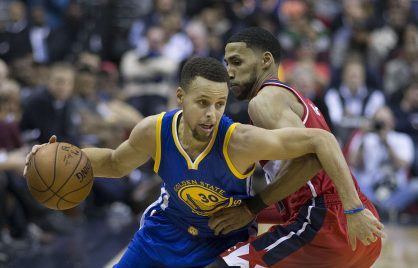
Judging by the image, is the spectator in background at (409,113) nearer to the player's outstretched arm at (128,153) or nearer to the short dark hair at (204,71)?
the player's outstretched arm at (128,153)

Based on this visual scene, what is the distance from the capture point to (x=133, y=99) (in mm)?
9992

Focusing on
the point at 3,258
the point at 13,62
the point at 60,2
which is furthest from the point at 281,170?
the point at 60,2

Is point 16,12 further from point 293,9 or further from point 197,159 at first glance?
point 197,159

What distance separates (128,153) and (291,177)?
2.97 feet

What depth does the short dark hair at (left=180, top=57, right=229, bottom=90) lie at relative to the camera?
381 centimetres

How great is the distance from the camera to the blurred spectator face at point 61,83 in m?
8.37

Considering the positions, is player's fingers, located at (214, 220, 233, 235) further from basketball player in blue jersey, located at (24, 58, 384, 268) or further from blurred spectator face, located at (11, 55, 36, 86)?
blurred spectator face, located at (11, 55, 36, 86)

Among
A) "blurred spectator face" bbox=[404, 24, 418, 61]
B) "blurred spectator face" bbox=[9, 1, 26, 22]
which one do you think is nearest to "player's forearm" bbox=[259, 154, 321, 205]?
"blurred spectator face" bbox=[404, 24, 418, 61]

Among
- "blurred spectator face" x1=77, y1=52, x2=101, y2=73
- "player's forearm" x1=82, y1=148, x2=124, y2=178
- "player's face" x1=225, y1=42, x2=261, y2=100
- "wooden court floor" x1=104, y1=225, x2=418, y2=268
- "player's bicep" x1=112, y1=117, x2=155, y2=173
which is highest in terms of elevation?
"player's face" x1=225, y1=42, x2=261, y2=100

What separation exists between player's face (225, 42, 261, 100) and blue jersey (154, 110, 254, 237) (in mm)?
282

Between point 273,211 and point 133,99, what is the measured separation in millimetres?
5818

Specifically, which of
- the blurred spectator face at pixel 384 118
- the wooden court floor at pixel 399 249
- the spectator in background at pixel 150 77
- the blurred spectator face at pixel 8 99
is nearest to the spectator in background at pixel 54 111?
the blurred spectator face at pixel 8 99

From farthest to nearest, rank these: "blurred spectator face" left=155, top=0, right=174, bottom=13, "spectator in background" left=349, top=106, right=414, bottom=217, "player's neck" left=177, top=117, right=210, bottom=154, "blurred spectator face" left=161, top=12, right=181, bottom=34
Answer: "blurred spectator face" left=155, top=0, right=174, bottom=13 → "blurred spectator face" left=161, top=12, right=181, bottom=34 → "spectator in background" left=349, top=106, right=414, bottom=217 → "player's neck" left=177, top=117, right=210, bottom=154

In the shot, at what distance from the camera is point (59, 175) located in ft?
13.3
